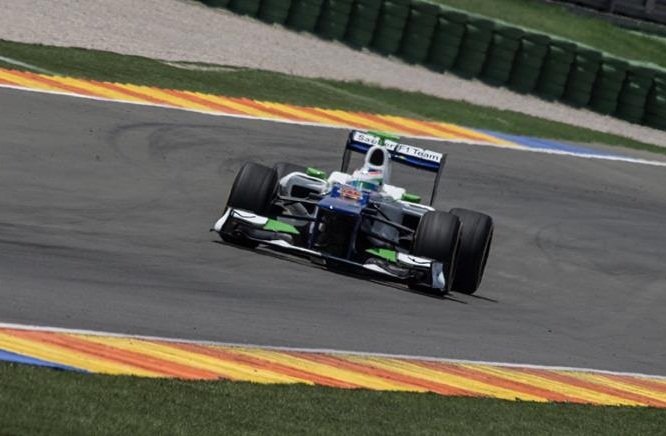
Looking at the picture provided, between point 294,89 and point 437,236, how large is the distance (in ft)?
34.2

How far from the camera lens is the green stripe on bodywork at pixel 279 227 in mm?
14773

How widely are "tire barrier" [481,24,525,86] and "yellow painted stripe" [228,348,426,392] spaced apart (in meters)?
17.6

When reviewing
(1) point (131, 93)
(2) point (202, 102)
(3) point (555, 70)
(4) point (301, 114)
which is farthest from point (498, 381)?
(3) point (555, 70)

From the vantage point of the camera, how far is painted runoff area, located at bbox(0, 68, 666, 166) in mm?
20800

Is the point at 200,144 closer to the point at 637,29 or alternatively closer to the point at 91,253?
the point at 91,253

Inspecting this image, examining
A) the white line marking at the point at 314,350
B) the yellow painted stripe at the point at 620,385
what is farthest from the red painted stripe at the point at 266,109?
the yellow painted stripe at the point at 620,385

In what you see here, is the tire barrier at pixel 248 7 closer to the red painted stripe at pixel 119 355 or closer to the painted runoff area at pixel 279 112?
the painted runoff area at pixel 279 112

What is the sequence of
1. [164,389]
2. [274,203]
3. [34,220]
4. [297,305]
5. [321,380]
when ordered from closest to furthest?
[164,389], [321,380], [297,305], [34,220], [274,203]

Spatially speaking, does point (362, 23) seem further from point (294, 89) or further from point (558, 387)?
point (558, 387)

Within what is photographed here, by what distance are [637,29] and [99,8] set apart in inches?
519

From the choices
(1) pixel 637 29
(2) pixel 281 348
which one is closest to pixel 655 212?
(2) pixel 281 348

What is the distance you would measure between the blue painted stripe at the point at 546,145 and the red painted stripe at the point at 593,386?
11.6 metres

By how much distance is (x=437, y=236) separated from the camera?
14883mm

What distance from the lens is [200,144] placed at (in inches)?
769
